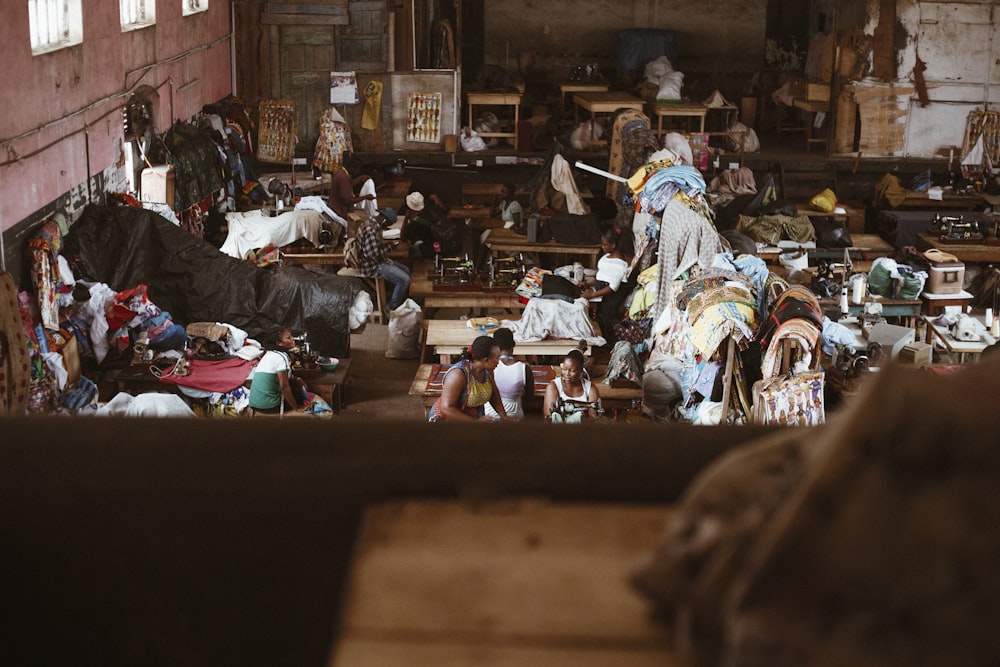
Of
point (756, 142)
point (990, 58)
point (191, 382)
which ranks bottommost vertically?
point (191, 382)

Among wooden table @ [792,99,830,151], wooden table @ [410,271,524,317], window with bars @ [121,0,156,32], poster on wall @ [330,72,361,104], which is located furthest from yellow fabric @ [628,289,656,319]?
wooden table @ [792,99,830,151]

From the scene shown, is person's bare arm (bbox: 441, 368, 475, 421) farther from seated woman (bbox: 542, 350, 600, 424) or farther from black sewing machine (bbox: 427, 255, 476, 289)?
black sewing machine (bbox: 427, 255, 476, 289)

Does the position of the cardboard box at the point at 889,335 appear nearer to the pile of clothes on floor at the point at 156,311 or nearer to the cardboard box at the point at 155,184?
the pile of clothes on floor at the point at 156,311

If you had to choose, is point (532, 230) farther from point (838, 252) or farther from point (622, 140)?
point (838, 252)

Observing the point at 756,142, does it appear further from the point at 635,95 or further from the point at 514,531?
the point at 514,531

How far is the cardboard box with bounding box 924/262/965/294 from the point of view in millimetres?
10555

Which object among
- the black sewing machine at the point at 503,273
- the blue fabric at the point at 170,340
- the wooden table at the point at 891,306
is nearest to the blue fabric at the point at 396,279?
the black sewing machine at the point at 503,273

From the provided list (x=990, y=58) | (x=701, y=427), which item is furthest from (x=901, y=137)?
(x=701, y=427)

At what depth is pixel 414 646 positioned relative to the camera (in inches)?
33.0

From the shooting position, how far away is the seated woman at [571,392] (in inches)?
301

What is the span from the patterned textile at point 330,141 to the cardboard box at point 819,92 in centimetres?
681

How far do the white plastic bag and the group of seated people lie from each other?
2314mm

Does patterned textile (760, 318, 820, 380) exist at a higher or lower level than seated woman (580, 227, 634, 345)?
higher

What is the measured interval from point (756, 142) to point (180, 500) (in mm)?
16858
